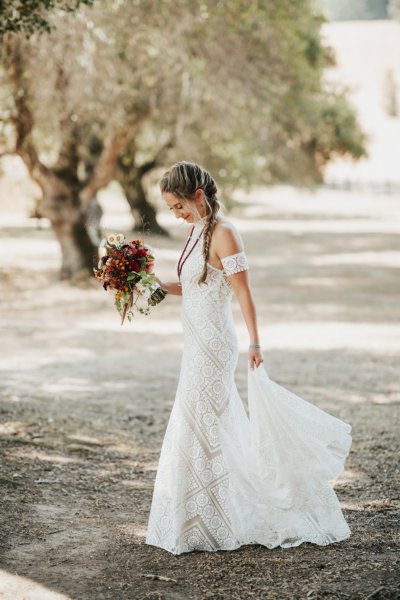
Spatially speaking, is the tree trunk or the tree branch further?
the tree branch

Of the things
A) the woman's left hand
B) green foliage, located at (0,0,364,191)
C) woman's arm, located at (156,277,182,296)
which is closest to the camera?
the woman's left hand

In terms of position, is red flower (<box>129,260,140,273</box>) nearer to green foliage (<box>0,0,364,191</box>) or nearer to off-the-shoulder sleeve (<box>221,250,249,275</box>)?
off-the-shoulder sleeve (<box>221,250,249,275</box>)

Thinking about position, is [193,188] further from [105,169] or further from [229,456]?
[105,169]

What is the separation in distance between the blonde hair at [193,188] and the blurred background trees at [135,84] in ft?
26.0

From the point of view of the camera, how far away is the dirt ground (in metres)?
4.36

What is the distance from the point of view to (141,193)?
32875 mm

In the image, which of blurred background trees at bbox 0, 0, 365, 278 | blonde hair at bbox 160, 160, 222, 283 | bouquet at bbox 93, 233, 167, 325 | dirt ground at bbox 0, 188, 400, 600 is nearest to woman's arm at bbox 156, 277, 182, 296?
bouquet at bbox 93, 233, 167, 325

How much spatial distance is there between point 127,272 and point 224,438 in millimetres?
1091

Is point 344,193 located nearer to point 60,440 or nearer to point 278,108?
point 278,108

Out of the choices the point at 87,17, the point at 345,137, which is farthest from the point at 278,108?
the point at 345,137

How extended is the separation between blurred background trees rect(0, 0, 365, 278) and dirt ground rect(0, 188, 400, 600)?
2579 mm

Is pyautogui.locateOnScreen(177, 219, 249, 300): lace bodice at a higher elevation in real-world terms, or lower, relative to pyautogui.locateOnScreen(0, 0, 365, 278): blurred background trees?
lower

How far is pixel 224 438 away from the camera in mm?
4789

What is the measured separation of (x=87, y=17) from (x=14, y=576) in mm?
10297
